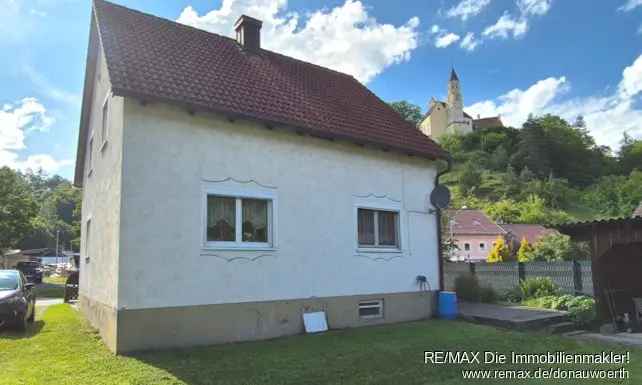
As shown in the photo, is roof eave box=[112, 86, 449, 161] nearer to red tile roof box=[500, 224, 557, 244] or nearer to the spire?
red tile roof box=[500, 224, 557, 244]

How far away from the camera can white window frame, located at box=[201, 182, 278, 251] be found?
8.51 m

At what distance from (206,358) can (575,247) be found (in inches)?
991

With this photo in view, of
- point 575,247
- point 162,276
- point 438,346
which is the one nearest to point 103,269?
point 162,276

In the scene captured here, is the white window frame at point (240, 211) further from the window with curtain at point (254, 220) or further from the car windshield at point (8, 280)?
the car windshield at point (8, 280)

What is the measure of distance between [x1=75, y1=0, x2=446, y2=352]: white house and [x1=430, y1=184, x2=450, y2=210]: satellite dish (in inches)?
7.8

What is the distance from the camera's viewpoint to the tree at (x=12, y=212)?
1252 inches

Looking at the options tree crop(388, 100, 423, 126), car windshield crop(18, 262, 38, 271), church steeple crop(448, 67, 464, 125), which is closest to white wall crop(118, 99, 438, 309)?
car windshield crop(18, 262, 38, 271)

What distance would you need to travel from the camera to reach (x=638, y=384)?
618cm

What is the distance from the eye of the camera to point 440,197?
12.2m

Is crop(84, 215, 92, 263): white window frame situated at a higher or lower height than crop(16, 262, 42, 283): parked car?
higher

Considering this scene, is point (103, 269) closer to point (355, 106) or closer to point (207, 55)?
point (207, 55)

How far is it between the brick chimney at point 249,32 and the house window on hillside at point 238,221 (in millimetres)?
5803

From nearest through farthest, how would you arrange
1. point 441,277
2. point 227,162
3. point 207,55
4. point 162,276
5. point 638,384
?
point 638,384, point 162,276, point 227,162, point 207,55, point 441,277

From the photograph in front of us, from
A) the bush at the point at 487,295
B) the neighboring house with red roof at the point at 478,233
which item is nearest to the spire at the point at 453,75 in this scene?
the neighboring house with red roof at the point at 478,233
